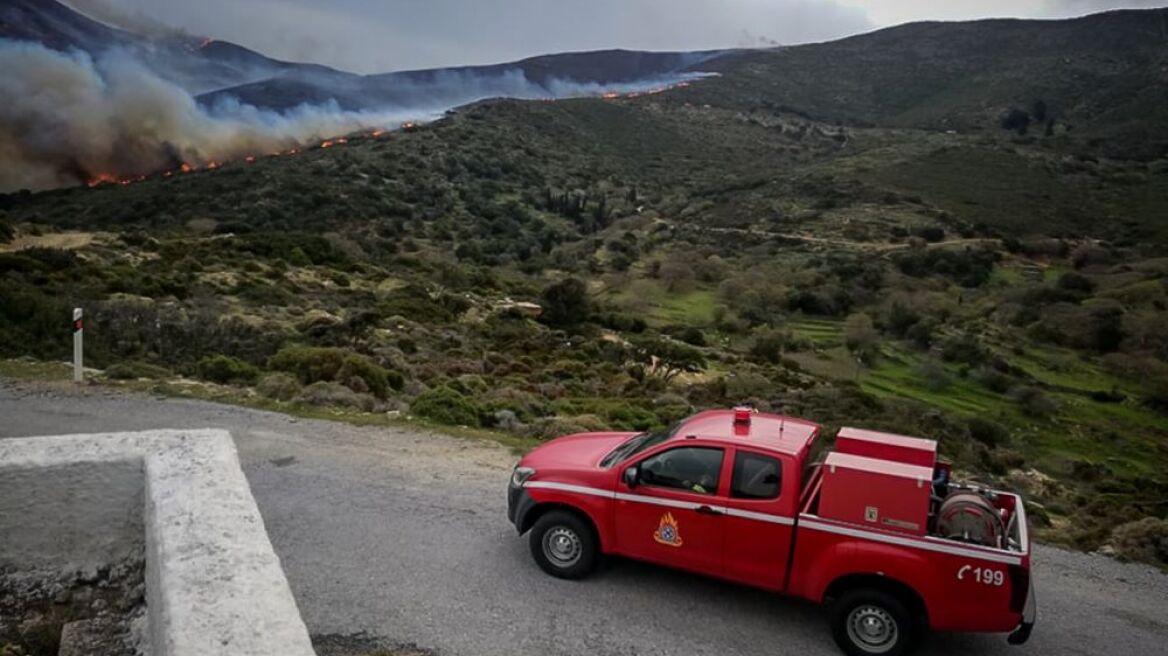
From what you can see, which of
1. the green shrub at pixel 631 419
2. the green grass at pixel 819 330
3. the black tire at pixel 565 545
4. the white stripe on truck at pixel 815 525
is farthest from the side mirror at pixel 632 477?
the green grass at pixel 819 330

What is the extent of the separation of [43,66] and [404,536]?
44155 mm

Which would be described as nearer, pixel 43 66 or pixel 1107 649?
pixel 1107 649

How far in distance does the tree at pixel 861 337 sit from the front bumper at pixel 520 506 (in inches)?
1146

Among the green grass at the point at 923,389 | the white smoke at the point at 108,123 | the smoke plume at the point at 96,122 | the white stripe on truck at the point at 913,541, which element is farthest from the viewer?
the white smoke at the point at 108,123

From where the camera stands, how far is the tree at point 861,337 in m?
35.2

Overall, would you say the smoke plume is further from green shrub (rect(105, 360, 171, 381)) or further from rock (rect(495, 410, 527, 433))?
rock (rect(495, 410, 527, 433))

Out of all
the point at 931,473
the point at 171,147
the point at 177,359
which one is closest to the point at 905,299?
the point at 177,359

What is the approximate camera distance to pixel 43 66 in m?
40.9

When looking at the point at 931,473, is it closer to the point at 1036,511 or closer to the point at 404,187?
the point at 1036,511

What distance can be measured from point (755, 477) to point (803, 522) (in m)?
Answer: 0.56

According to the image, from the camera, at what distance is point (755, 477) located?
718 cm

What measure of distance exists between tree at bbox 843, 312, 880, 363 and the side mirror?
95.6 feet

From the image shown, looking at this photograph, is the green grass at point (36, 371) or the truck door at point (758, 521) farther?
the green grass at point (36, 371)

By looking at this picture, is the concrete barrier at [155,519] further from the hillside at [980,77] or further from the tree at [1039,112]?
the tree at [1039,112]
